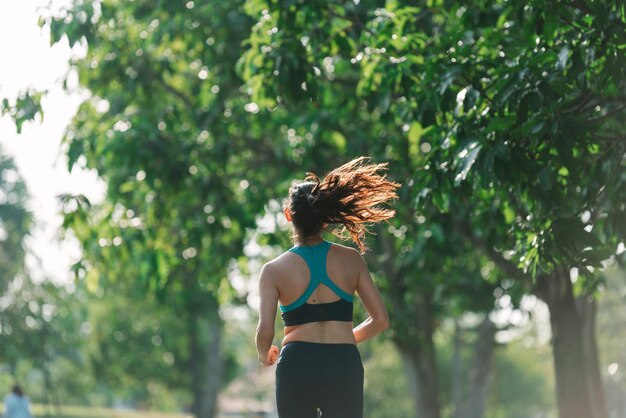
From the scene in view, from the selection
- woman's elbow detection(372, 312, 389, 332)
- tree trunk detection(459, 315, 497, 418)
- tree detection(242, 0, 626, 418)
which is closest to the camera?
woman's elbow detection(372, 312, 389, 332)

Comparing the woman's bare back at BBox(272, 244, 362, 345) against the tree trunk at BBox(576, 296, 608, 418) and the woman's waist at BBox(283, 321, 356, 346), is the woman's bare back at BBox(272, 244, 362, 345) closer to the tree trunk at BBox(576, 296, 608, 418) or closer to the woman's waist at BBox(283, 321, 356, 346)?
the woman's waist at BBox(283, 321, 356, 346)

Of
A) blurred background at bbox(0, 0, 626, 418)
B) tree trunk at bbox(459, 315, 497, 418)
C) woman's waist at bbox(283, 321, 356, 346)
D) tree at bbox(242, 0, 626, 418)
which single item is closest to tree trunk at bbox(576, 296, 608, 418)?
blurred background at bbox(0, 0, 626, 418)

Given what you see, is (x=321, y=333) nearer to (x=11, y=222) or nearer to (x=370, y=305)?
(x=370, y=305)

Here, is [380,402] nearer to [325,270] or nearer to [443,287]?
[443,287]

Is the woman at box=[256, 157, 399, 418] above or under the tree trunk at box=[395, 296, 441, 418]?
above

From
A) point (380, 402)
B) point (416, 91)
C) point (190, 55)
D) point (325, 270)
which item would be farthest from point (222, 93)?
point (380, 402)

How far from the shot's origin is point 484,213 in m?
10.3

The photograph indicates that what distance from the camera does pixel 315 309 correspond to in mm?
5031

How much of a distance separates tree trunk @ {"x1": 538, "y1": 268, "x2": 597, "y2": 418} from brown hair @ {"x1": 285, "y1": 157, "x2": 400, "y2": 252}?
9.19m

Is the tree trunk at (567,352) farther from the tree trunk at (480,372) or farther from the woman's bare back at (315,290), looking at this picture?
the woman's bare back at (315,290)

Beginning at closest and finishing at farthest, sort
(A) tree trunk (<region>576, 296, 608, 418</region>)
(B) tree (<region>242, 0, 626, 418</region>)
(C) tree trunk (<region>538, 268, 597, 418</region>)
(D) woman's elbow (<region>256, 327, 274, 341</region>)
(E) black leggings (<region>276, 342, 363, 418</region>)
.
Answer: (E) black leggings (<region>276, 342, 363, 418</region>) → (D) woman's elbow (<region>256, 327, 274, 341</region>) → (B) tree (<region>242, 0, 626, 418</region>) → (C) tree trunk (<region>538, 268, 597, 418</region>) → (A) tree trunk (<region>576, 296, 608, 418</region>)

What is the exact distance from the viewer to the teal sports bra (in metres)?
5.04

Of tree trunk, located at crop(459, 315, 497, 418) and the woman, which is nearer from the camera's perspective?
the woman

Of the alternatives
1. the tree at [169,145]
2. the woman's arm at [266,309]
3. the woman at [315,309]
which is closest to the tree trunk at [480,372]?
the tree at [169,145]
